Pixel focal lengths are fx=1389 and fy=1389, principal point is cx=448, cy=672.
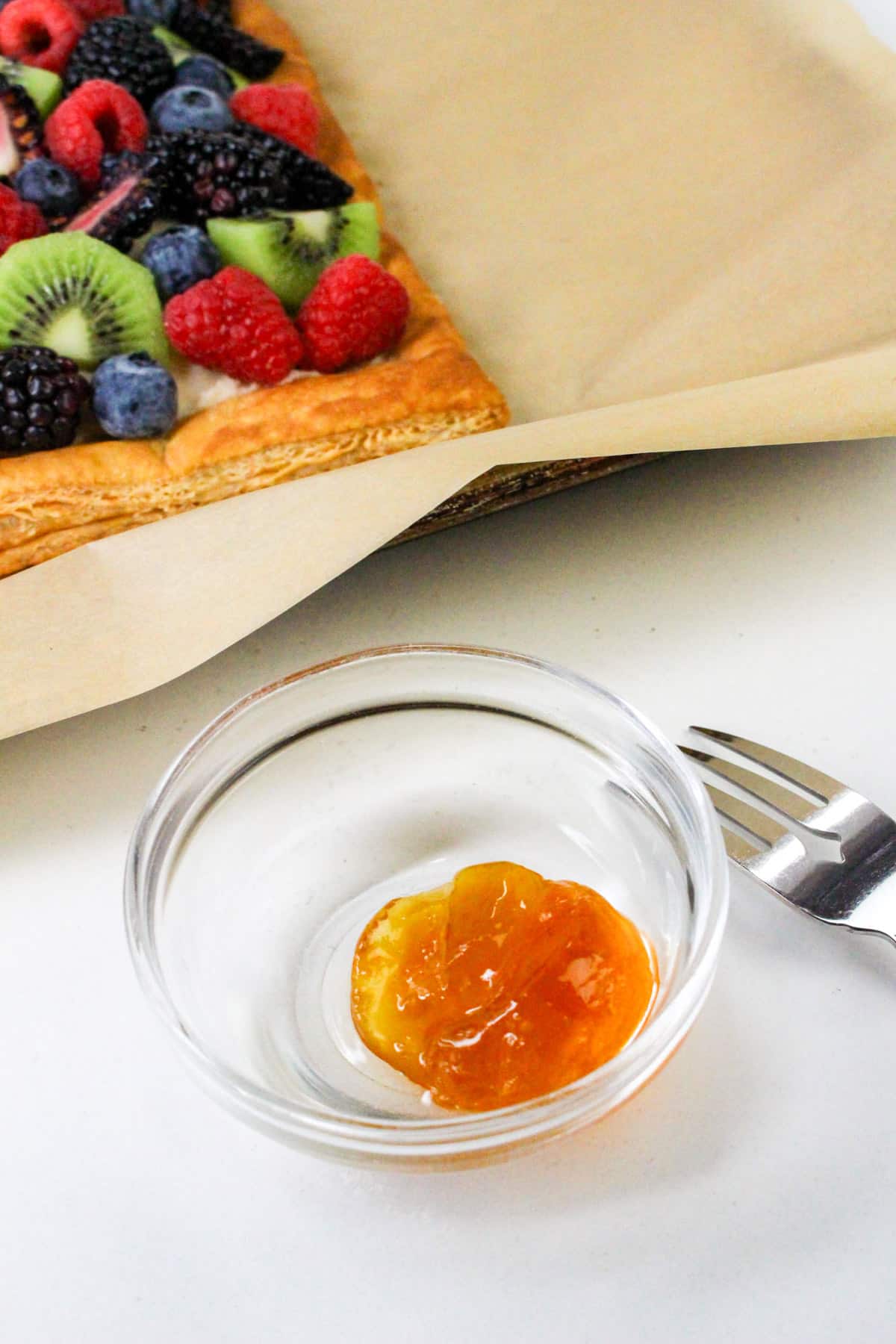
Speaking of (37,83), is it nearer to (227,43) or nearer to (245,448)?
(227,43)

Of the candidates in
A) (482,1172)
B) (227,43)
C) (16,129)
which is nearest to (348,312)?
(16,129)

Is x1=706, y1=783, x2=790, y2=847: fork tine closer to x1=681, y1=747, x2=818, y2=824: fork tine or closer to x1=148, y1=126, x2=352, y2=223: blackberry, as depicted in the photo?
x1=681, y1=747, x2=818, y2=824: fork tine

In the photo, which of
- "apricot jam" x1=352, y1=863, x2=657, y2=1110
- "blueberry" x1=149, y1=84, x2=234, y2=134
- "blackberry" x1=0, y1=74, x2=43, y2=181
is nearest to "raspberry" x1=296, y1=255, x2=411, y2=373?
"blueberry" x1=149, y1=84, x2=234, y2=134

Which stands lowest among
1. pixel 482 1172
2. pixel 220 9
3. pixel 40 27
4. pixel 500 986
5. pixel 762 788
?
pixel 482 1172

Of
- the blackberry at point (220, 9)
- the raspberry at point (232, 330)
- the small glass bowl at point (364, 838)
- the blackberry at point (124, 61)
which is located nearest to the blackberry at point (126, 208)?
the raspberry at point (232, 330)

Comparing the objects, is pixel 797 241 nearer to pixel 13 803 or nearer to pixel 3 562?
pixel 3 562

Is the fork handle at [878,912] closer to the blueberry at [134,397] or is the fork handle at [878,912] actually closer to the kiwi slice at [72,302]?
the blueberry at [134,397]
